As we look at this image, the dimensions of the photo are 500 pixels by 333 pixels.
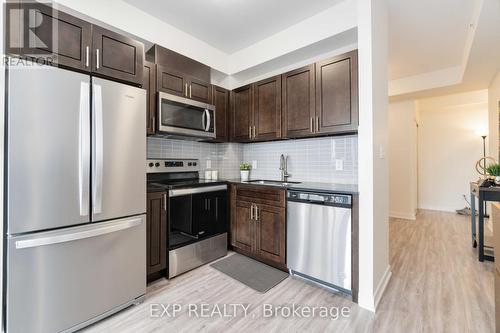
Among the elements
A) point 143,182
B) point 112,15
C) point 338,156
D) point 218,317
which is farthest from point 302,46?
point 218,317

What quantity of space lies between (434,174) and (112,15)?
23.7 ft

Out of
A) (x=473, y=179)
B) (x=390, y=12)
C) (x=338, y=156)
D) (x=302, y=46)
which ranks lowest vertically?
(x=473, y=179)

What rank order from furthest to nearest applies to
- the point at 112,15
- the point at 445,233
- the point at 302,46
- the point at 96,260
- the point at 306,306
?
1. the point at 445,233
2. the point at 302,46
3. the point at 112,15
4. the point at 306,306
5. the point at 96,260

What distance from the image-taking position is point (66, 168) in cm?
149

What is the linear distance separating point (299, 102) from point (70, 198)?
7.49 feet

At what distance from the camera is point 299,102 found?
260 cm

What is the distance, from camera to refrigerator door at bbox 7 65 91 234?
1330 millimetres

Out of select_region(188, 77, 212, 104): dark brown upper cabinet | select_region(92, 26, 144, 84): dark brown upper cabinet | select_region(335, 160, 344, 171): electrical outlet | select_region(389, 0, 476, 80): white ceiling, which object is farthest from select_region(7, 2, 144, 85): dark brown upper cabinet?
select_region(389, 0, 476, 80): white ceiling

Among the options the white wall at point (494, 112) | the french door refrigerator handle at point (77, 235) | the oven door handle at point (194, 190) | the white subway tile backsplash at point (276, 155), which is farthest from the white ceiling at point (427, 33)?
the french door refrigerator handle at point (77, 235)

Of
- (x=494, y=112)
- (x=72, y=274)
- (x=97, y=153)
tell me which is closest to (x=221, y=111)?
(x=97, y=153)

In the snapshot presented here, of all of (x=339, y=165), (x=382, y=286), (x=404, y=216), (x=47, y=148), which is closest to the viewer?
(x=47, y=148)

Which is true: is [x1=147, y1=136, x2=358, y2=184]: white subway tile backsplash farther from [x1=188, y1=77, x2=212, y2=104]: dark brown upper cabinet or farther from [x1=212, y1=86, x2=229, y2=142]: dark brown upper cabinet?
[x1=188, y1=77, x2=212, y2=104]: dark brown upper cabinet

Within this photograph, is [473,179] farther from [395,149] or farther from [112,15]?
[112,15]

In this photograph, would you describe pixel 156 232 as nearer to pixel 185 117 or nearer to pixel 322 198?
pixel 185 117
